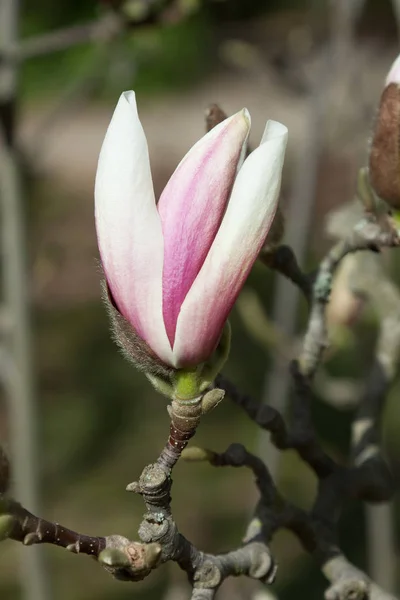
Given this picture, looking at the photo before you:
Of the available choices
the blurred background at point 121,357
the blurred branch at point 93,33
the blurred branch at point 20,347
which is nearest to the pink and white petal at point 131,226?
the blurred background at point 121,357

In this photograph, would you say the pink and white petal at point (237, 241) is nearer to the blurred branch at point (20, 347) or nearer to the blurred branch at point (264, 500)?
the blurred branch at point (264, 500)

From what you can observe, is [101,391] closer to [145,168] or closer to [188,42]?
[145,168]

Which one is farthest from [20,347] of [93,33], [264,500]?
[264,500]

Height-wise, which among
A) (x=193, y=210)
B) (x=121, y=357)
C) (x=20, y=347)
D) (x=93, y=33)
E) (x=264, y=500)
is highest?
(x=193, y=210)

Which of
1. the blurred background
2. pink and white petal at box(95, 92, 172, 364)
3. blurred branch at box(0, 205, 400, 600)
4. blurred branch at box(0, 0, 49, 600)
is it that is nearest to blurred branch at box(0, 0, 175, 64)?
the blurred background

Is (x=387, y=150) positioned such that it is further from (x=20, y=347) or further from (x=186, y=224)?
(x=20, y=347)

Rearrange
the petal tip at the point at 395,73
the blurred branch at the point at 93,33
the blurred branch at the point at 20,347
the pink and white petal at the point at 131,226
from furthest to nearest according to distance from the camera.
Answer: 1. the blurred branch at the point at 20,347
2. the blurred branch at the point at 93,33
3. the petal tip at the point at 395,73
4. the pink and white petal at the point at 131,226
